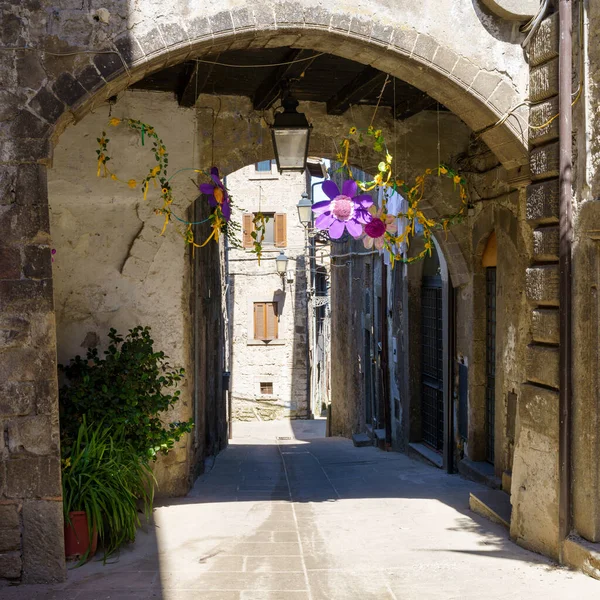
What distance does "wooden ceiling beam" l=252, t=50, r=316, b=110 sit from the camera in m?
5.88

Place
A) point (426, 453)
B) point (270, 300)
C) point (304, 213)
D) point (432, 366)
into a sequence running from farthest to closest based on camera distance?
point (270, 300) → point (304, 213) → point (432, 366) → point (426, 453)

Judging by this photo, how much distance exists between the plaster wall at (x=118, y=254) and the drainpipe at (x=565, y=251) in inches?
129

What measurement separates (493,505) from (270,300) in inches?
707

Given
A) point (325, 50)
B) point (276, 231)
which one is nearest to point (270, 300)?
point (276, 231)

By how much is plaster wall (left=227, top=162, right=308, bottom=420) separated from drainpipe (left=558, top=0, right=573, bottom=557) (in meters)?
18.6

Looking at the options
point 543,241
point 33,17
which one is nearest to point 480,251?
point 543,241

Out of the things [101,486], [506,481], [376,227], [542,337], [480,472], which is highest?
[376,227]

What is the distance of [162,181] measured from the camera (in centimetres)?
667

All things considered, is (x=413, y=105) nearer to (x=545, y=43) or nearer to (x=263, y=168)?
(x=545, y=43)

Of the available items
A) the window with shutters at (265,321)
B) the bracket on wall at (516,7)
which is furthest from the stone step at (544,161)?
the window with shutters at (265,321)

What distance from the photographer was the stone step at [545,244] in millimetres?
4730

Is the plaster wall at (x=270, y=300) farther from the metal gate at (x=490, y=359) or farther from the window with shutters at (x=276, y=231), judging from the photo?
the metal gate at (x=490, y=359)

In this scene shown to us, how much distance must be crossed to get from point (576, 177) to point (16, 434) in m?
3.42

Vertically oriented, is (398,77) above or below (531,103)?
above
